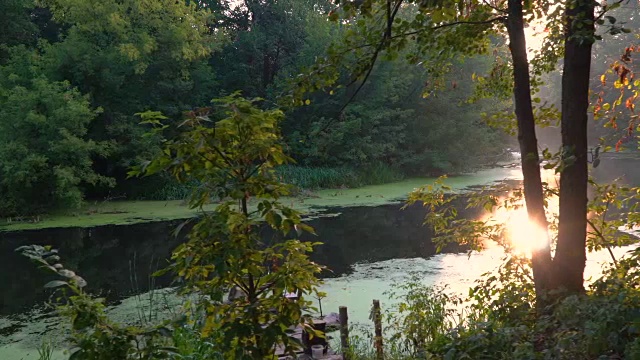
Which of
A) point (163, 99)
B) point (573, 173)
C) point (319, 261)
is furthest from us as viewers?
point (163, 99)

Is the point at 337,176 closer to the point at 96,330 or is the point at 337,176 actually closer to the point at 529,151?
the point at 529,151

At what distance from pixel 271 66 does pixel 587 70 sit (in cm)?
2302

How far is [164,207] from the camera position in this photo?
1606cm

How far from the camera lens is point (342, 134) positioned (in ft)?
68.4

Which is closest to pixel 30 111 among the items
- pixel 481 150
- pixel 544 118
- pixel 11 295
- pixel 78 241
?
pixel 78 241

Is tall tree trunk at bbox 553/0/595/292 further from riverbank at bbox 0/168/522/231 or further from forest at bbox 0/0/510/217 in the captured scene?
forest at bbox 0/0/510/217

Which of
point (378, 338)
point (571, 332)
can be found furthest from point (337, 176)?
point (571, 332)

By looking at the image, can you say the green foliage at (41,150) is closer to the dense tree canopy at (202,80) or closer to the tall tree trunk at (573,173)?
the dense tree canopy at (202,80)

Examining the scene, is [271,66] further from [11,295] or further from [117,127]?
[11,295]

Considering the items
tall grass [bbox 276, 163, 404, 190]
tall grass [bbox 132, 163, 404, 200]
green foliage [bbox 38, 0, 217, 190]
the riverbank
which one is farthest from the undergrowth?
tall grass [bbox 276, 163, 404, 190]

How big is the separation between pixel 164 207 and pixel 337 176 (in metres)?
6.80

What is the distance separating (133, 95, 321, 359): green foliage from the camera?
240 cm

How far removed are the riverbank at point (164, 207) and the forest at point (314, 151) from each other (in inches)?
28.7

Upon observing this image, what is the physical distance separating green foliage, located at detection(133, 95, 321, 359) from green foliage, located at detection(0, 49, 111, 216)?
43.8ft
